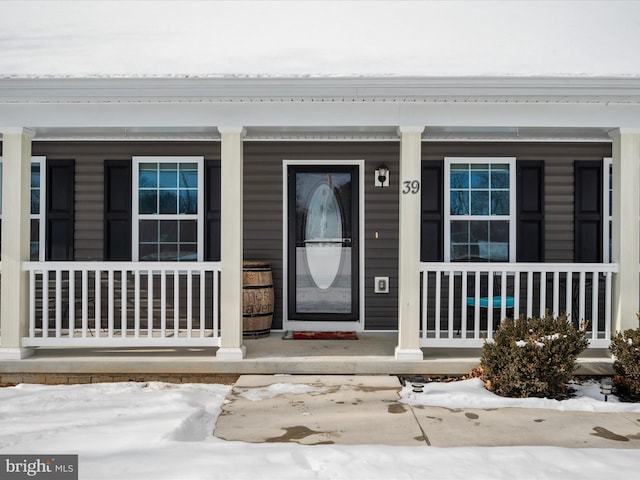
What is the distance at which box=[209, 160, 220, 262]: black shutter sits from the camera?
259 inches

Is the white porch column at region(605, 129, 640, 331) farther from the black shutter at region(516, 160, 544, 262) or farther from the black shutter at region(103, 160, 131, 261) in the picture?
the black shutter at region(103, 160, 131, 261)

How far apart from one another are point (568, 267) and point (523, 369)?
1.37 meters

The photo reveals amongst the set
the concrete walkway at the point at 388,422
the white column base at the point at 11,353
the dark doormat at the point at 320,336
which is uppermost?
the white column base at the point at 11,353

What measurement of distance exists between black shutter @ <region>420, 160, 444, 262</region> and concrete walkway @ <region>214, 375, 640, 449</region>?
7.78ft

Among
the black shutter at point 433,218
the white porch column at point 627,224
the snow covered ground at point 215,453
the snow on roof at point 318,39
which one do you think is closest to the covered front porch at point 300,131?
the white porch column at point 627,224

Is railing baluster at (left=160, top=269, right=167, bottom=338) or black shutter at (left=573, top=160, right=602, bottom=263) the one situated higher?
black shutter at (left=573, top=160, right=602, bottom=263)

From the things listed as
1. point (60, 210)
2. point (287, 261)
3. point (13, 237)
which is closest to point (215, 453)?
point (13, 237)

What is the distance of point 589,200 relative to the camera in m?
6.59

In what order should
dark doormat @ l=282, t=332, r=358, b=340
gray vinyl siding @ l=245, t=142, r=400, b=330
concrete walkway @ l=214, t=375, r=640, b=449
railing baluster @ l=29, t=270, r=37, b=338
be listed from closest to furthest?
concrete walkway @ l=214, t=375, r=640, b=449, railing baluster @ l=29, t=270, r=37, b=338, dark doormat @ l=282, t=332, r=358, b=340, gray vinyl siding @ l=245, t=142, r=400, b=330

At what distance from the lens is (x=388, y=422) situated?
383 cm

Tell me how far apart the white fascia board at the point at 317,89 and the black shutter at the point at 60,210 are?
1.87 m

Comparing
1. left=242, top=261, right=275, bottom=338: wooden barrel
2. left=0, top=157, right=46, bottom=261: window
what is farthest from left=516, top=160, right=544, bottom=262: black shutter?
left=0, top=157, right=46, bottom=261: window

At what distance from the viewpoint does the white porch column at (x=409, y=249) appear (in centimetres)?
502

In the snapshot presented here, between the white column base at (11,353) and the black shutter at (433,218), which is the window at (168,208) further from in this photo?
the black shutter at (433,218)
